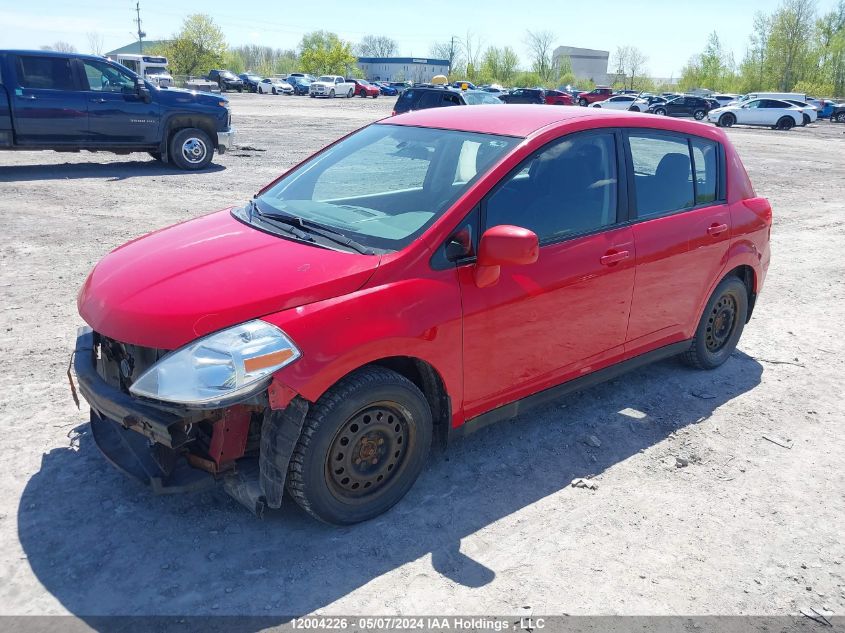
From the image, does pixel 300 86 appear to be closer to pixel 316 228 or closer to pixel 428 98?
pixel 428 98

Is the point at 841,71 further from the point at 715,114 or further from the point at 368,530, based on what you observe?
the point at 368,530

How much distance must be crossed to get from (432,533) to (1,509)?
79.1 inches

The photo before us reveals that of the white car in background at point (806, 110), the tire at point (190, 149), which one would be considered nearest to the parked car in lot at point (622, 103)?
the white car in background at point (806, 110)

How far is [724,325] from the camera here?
5.23 m

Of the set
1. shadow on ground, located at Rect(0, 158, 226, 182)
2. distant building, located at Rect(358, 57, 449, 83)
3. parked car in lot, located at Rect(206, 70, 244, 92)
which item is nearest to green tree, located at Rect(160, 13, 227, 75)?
parked car in lot, located at Rect(206, 70, 244, 92)

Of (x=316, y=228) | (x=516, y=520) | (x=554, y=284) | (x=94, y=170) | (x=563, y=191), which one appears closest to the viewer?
(x=516, y=520)

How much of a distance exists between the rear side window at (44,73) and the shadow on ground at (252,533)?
10.2 m

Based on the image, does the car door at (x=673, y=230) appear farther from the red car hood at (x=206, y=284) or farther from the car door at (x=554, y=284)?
the red car hood at (x=206, y=284)

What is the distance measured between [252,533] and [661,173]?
3295 mm

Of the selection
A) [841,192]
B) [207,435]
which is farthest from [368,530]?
[841,192]

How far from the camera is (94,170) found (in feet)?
42.7

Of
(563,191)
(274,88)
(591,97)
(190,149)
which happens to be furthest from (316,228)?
(274,88)

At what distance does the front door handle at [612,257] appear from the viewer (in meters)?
3.92

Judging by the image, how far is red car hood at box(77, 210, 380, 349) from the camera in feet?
9.39
